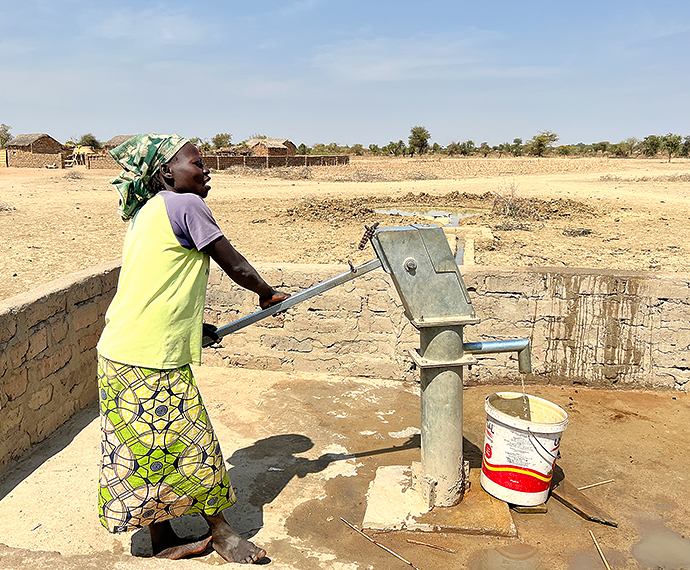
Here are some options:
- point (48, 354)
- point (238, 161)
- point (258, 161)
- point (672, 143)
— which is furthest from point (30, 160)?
point (672, 143)

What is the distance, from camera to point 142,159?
87.6 inches

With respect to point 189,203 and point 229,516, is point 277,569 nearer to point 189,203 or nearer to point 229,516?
point 229,516

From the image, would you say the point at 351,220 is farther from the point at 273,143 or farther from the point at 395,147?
the point at 395,147

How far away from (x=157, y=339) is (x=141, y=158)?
0.70 metres

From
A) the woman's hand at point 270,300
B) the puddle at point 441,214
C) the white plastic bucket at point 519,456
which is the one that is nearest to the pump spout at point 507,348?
the white plastic bucket at point 519,456

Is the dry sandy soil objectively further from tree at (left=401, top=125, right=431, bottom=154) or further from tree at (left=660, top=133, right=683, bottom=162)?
tree at (left=401, top=125, right=431, bottom=154)

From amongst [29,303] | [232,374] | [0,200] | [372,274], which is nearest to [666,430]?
[372,274]

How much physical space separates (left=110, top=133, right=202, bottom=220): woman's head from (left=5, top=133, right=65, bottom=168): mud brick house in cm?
3171

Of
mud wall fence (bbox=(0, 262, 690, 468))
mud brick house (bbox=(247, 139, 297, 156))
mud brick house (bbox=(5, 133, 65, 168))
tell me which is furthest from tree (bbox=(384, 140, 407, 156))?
mud wall fence (bbox=(0, 262, 690, 468))

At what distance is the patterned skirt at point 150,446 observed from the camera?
87.0 inches

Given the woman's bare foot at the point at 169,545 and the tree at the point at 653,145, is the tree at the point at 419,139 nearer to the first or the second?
the tree at the point at 653,145

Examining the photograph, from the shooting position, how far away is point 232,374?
4703mm

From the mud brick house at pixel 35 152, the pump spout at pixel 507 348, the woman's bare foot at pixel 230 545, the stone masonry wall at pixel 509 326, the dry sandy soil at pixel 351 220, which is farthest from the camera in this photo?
the mud brick house at pixel 35 152

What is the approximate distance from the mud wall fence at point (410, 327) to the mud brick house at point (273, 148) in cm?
3183
